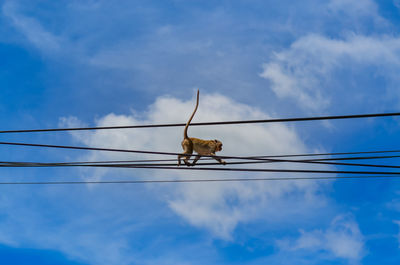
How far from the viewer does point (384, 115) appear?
8570mm

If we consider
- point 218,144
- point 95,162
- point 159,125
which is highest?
point 218,144

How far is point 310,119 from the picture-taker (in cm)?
876

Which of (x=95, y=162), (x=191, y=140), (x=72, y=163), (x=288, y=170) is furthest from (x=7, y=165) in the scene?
(x=288, y=170)

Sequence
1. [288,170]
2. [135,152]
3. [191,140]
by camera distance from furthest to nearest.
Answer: [191,140] → [135,152] → [288,170]

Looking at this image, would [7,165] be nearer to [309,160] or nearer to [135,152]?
[135,152]

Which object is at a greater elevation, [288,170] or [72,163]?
[72,163]

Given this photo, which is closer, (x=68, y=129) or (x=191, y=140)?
(x=68, y=129)

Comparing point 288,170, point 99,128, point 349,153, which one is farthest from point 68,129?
point 349,153

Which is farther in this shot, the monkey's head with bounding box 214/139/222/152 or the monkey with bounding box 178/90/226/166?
the monkey's head with bounding box 214/139/222/152

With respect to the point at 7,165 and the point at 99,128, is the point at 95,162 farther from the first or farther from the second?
the point at 7,165

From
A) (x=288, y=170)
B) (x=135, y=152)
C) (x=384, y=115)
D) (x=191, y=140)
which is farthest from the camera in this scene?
(x=191, y=140)

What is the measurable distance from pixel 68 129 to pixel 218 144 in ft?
16.1

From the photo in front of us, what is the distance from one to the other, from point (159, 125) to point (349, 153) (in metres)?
4.87

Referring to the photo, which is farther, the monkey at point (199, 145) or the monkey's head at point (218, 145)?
the monkey's head at point (218, 145)
